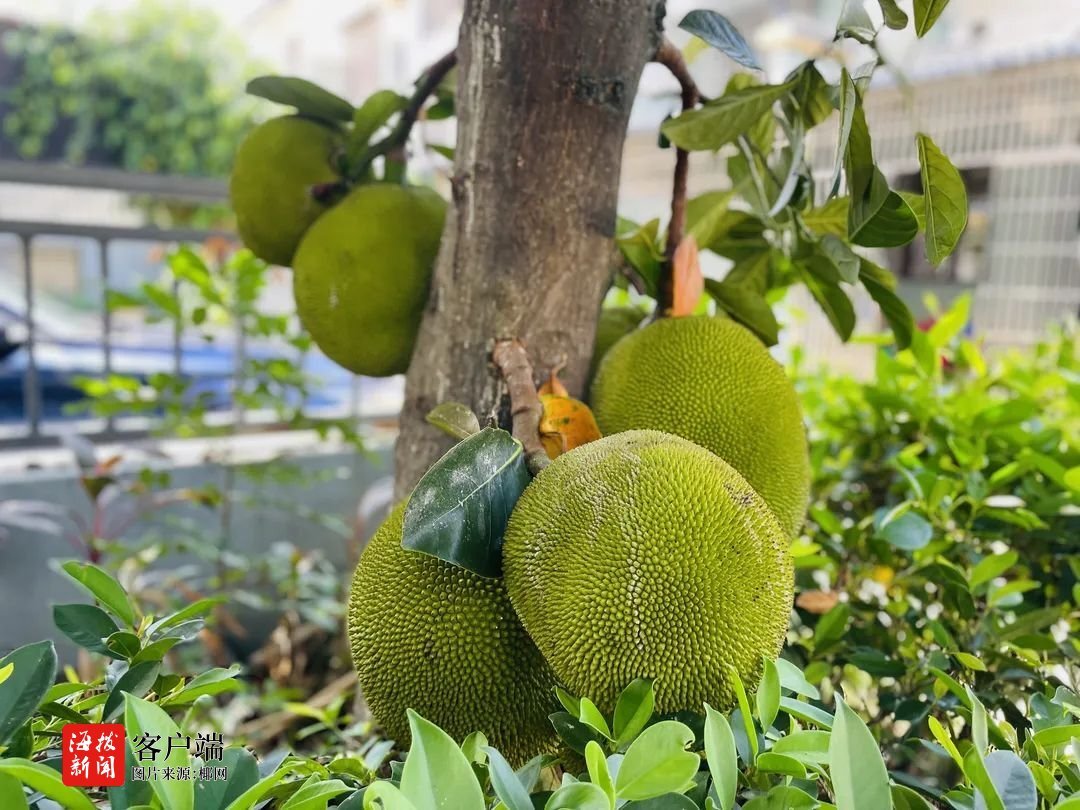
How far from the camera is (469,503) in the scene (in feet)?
1.64

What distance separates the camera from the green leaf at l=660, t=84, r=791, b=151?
659 mm

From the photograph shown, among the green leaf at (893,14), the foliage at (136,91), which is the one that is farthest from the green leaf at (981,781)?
the foliage at (136,91)

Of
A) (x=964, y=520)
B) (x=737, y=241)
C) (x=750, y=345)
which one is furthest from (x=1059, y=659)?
(x=737, y=241)

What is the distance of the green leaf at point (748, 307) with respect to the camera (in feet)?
2.47

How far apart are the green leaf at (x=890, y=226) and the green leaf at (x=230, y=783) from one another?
49 cm

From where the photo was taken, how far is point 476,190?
0.64 metres

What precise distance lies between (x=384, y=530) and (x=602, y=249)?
11.1 inches

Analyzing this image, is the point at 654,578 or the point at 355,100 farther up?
the point at 355,100

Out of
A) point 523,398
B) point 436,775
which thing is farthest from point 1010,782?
point 523,398

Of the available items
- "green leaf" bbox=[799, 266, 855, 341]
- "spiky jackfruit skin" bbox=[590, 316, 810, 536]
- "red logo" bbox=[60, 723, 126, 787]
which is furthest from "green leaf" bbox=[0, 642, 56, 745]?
"green leaf" bbox=[799, 266, 855, 341]

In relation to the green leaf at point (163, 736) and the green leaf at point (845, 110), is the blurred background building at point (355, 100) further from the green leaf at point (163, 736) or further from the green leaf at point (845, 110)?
the green leaf at point (163, 736)

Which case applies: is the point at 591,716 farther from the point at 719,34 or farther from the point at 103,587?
the point at 719,34

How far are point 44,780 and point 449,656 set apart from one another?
0.23 m

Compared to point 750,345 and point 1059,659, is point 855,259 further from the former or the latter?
point 1059,659
